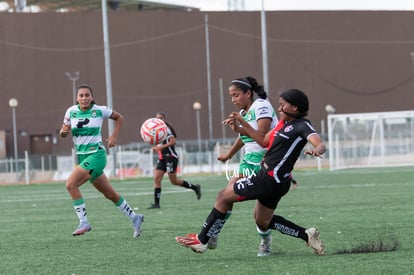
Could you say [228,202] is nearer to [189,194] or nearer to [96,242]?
[96,242]

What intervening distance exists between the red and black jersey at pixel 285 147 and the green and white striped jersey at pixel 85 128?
12.7 feet

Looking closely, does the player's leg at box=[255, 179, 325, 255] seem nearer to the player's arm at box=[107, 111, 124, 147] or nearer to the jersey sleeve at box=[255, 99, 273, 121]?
the jersey sleeve at box=[255, 99, 273, 121]

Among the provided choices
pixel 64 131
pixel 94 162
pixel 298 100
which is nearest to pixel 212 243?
pixel 298 100

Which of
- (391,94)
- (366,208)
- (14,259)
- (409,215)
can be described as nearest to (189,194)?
(366,208)

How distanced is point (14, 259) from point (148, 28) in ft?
180

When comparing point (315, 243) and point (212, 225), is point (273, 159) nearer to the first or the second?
Answer: point (212, 225)

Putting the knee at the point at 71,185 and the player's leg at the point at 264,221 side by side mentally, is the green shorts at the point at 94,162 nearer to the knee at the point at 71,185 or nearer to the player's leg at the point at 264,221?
the knee at the point at 71,185

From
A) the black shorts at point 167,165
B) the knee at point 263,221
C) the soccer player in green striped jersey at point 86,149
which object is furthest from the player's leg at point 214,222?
the black shorts at point 167,165

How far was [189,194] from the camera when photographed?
21406 mm

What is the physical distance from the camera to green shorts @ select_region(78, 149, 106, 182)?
36.6 ft

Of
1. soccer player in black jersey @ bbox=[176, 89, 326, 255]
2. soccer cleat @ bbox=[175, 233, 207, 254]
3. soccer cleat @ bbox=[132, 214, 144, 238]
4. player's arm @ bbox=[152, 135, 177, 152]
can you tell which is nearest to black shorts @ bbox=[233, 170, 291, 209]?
soccer player in black jersey @ bbox=[176, 89, 326, 255]

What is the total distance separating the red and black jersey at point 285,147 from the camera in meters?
7.88

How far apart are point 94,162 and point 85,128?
475 millimetres

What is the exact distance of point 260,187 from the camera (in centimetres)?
802
